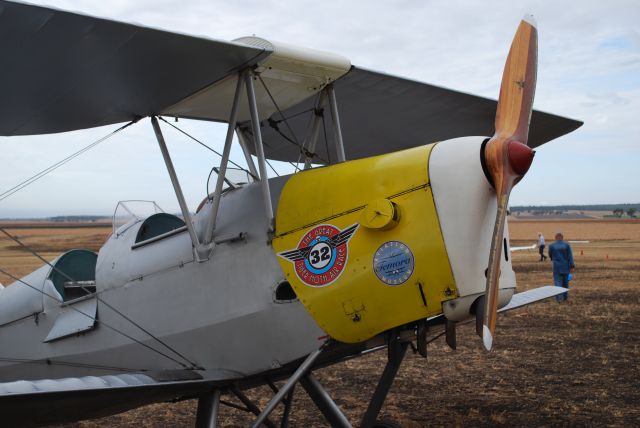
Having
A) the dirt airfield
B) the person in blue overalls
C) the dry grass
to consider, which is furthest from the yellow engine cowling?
the person in blue overalls

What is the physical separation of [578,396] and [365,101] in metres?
4.20

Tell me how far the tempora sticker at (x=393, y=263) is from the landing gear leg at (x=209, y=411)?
1.59 m

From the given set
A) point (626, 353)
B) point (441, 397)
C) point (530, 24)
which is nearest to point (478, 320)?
point (530, 24)

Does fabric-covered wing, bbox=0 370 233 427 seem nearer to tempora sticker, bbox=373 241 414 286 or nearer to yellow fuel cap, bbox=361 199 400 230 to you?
tempora sticker, bbox=373 241 414 286

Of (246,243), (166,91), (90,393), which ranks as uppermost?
(166,91)

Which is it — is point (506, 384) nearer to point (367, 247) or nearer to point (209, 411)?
point (209, 411)

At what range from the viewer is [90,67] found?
4.19 m

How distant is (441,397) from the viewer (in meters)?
7.38

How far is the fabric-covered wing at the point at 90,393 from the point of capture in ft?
11.6

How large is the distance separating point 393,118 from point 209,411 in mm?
3261

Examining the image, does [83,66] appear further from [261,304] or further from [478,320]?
[478,320]

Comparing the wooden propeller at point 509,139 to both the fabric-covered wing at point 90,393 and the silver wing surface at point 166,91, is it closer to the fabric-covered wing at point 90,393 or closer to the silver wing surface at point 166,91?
the silver wing surface at point 166,91

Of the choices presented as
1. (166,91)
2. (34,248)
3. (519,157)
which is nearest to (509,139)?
(519,157)

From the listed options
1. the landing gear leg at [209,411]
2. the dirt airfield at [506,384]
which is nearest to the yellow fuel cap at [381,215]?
the landing gear leg at [209,411]
